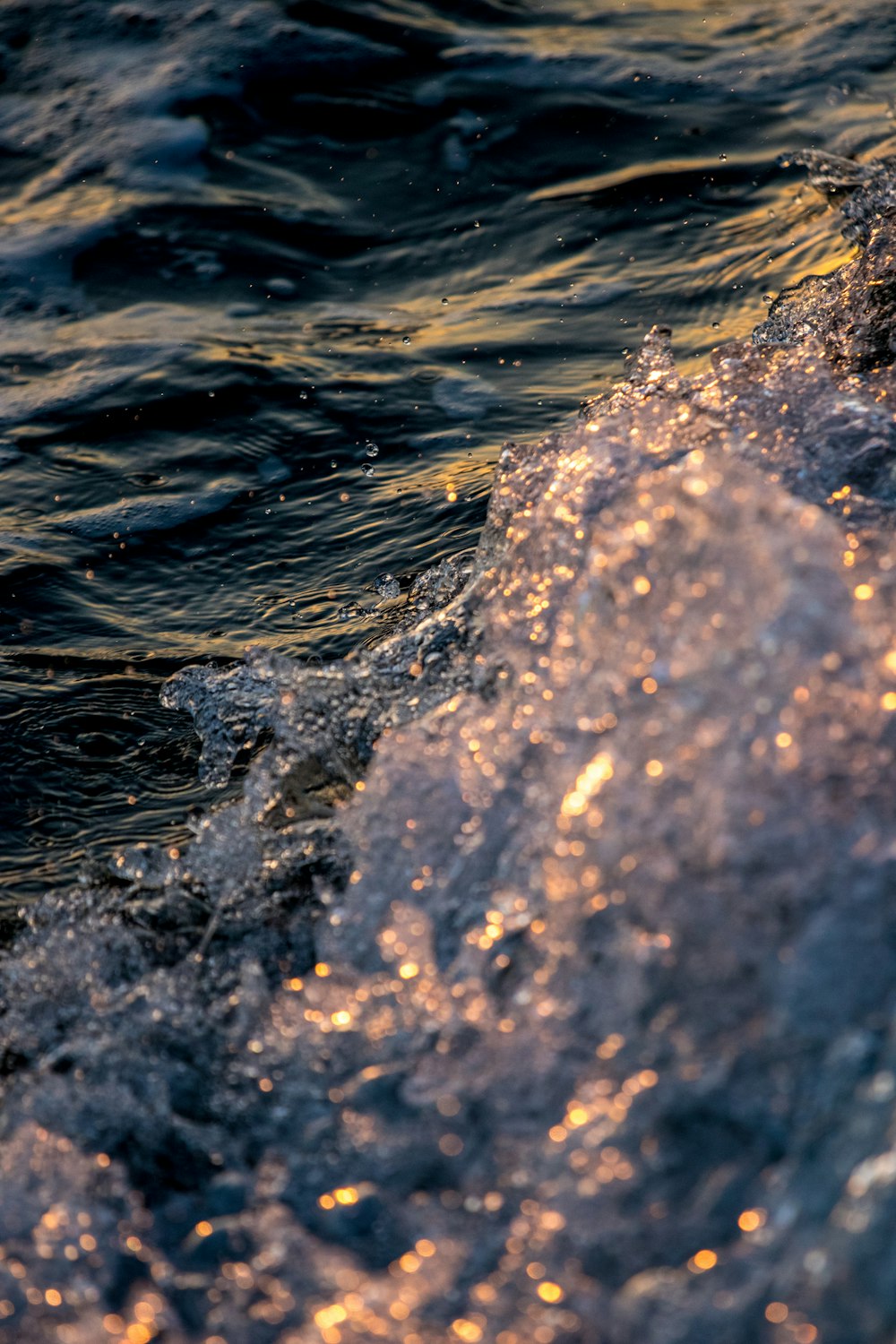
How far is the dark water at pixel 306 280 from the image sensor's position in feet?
10.7

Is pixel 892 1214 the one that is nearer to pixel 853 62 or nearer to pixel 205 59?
pixel 853 62

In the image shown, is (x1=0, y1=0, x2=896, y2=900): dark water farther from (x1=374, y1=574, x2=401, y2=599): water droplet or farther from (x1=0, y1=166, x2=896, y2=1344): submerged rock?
(x1=0, y1=166, x2=896, y2=1344): submerged rock

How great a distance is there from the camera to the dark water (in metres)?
3.27

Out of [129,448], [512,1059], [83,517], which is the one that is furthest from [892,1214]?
[129,448]

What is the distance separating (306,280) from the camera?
4738mm

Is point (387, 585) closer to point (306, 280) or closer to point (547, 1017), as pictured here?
point (547, 1017)

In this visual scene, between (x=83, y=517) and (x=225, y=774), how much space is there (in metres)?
1.25

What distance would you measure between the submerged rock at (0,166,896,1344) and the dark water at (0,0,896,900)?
1.90 feet

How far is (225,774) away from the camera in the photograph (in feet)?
9.21

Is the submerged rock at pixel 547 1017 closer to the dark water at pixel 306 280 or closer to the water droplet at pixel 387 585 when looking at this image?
the dark water at pixel 306 280

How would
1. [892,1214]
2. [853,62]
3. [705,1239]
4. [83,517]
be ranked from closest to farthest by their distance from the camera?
1. [892,1214]
2. [705,1239]
3. [83,517]
4. [853,62]

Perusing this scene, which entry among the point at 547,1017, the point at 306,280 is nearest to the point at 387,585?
the point at 547,1017

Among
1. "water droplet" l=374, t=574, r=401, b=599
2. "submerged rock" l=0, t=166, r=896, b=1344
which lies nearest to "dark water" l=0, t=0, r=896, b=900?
"water droplet" l=374, t=574, r=401, b=599

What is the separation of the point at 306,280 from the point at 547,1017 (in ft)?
11.7
